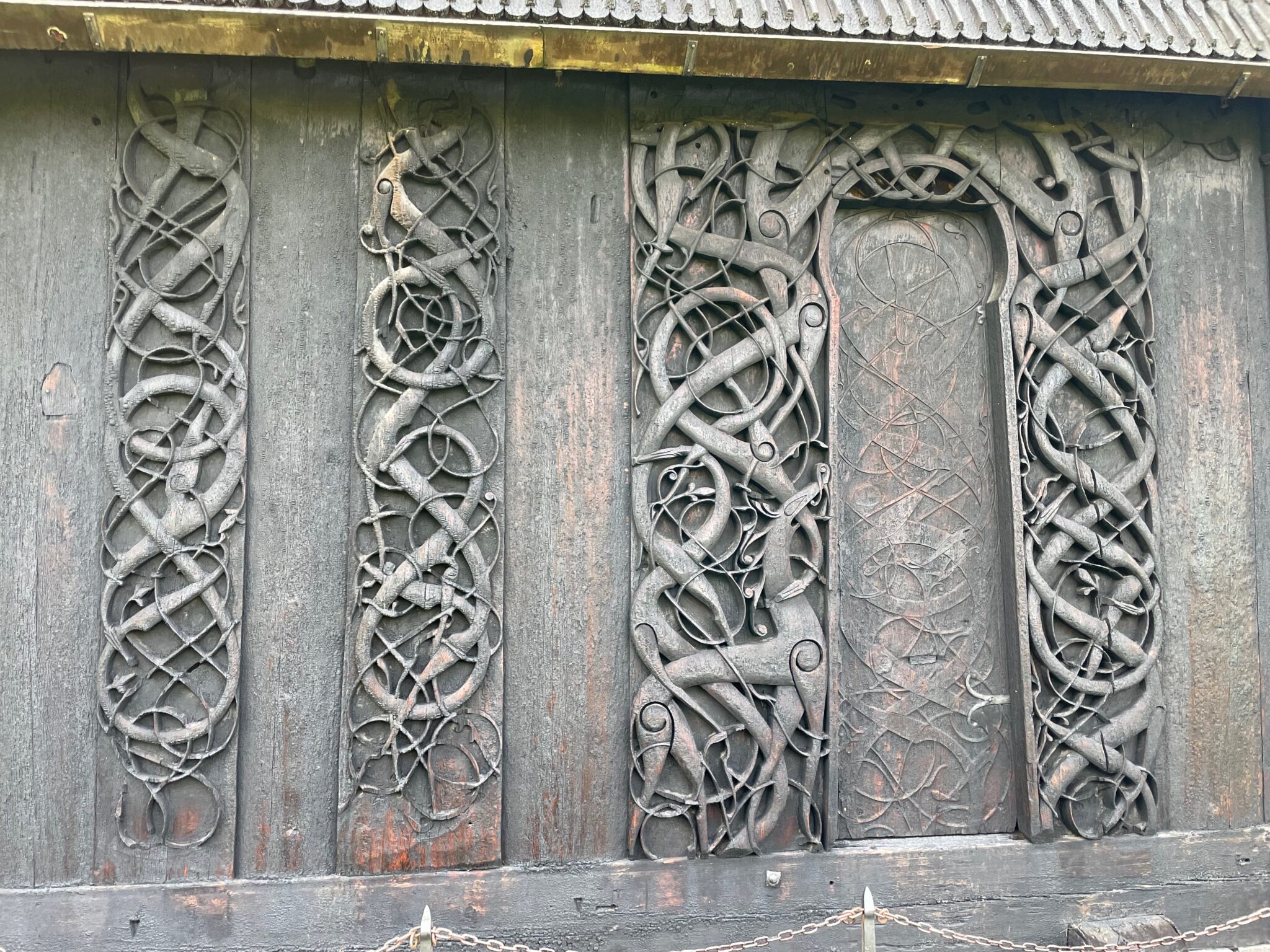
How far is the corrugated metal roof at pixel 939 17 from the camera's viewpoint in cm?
259

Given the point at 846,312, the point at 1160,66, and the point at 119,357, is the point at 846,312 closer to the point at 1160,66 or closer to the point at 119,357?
the point at 1160,66

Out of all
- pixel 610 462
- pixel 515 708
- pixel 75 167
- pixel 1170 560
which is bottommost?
pixel 515 708

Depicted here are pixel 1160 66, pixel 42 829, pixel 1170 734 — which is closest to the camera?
pixel 42 829

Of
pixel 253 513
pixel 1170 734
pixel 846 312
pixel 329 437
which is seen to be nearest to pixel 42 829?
pixel 253 513

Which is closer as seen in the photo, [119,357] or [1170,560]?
[119,357]

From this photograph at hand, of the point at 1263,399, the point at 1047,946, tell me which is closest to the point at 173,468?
the point at 1047,946

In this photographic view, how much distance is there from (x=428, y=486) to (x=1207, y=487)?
2870 millimetres

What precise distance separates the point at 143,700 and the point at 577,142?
237 centimetres

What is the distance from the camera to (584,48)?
2701mm

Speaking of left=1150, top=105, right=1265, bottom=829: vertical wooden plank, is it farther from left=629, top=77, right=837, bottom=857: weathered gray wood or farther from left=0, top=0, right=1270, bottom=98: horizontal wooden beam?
left=629, top=77, right=837, bottom=857: weathered gray wood

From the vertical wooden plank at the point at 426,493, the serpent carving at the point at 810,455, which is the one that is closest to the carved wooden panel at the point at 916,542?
the serpent carving at the point at 810,455

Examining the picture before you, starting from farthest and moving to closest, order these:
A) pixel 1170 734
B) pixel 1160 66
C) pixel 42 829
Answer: pixel 1170 734, pixel 1160 66, pixel 42 829

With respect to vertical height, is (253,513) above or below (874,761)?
above

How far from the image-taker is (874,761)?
3.02 metres
